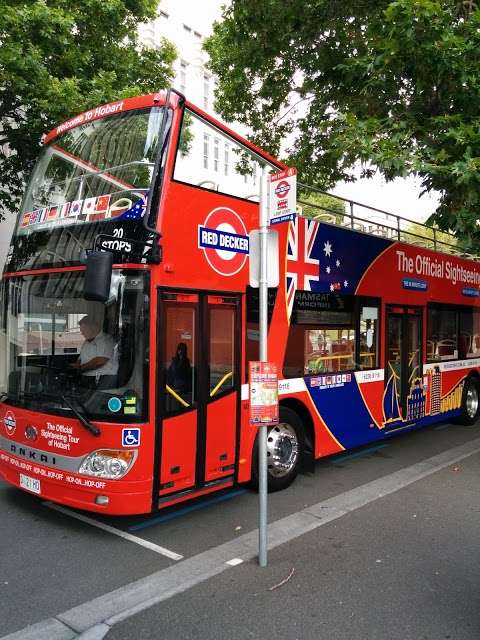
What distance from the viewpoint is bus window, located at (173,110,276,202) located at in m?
5.02

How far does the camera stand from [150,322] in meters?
4.46

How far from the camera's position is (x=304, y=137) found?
38.8ft

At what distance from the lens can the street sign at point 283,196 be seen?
3.99 metres

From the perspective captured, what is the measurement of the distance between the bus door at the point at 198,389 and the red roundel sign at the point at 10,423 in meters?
1.54

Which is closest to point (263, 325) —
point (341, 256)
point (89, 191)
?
point (89, 191)

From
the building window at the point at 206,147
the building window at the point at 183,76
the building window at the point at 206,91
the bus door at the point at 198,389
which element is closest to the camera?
the bus door at the point at 198,389

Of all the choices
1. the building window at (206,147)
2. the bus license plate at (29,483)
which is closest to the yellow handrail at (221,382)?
the bus license plate at (29,483)

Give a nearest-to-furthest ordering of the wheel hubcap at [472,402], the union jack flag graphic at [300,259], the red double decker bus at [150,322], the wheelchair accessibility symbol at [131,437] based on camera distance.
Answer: the wheelchair accessibility symbol at [131,437], the red double decker bus at [150,322], the union jack flag graphic at [300,259], the wheel hubcap at [472,402]

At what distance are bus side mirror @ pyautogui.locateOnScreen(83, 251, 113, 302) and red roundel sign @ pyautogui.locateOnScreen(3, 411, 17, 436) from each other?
71.2 inches

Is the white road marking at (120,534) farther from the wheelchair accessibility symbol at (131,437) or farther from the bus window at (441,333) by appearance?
the bus window at (441,333)

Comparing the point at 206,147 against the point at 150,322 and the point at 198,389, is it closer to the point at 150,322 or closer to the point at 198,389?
the point at 150,322

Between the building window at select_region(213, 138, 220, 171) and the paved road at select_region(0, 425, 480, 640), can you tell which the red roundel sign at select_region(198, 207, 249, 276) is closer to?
the building window at select_region(213, 138, 220, 171)

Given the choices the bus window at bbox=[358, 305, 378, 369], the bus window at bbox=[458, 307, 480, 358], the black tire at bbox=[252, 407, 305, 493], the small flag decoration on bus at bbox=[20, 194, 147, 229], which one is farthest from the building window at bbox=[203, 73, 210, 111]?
the black tire at bbox=[252, 407, 305, 493]

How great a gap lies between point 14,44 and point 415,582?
9.89 m
